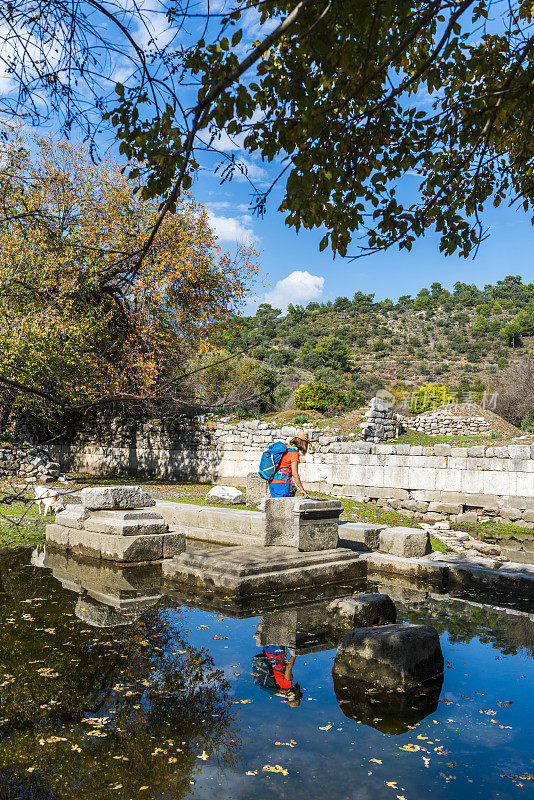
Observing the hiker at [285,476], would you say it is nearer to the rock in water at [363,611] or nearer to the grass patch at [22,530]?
the rock in water at [363,611]

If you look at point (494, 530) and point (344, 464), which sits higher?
point (344, 464)

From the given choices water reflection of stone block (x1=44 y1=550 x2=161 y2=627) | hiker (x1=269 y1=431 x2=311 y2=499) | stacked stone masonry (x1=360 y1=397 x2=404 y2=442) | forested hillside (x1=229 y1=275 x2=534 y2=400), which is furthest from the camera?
forested hillside (x1=229 y1=275 x2=534 y2=400)

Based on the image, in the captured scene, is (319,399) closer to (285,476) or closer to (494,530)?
(494,530)

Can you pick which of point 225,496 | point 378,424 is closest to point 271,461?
point 225,496

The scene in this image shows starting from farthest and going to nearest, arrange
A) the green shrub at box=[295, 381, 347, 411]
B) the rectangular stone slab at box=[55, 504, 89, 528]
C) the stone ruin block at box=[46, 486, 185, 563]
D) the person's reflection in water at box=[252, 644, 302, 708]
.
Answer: the green shrub at box=[295, 381, 347, 411], the rectangular stone slab at box=[55, 504, 89, 528], the stone ruin block at box=[46, 486, 185, 563], the person's reflection in water at box=[252, 644, 302, 708]

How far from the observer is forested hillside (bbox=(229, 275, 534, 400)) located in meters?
47.1

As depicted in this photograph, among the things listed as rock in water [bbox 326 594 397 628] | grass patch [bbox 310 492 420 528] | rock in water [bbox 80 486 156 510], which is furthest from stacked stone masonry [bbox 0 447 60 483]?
rock in water [bbox 326 594 397 628]

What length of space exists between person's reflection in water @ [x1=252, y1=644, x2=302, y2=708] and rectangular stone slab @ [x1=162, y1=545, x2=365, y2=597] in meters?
1.47

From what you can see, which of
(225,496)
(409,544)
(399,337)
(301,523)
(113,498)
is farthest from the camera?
(399,337)

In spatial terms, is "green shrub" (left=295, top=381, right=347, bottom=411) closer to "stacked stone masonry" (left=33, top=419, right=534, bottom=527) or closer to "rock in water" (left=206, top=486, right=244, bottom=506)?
"stacked stone masonry" (left=33, top=419, right=534, bottom=527)

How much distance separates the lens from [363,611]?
18.1ft

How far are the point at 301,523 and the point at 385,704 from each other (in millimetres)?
3592

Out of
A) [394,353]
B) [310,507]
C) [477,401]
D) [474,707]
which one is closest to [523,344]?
[394,353]

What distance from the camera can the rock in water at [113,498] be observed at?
8.82 m
